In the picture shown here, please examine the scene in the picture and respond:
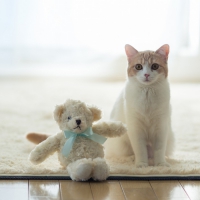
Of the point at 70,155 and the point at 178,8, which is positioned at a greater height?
the point at 178,8

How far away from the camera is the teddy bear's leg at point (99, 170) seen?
186 centimetres

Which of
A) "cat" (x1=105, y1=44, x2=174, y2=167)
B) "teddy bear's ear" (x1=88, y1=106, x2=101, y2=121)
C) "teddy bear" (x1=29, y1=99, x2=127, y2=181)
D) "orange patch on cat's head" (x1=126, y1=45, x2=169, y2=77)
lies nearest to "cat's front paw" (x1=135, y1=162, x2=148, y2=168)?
"cat" (x1=105, y1=44, x2=174, y2=167)

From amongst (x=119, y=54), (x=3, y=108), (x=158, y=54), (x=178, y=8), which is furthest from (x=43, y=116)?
(x=178, y=8)

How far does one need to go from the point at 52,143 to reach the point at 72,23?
7.13ft

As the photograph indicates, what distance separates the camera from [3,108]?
311 centimetres

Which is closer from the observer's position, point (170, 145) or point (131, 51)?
point (131, 51)

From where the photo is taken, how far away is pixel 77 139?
6.46ft

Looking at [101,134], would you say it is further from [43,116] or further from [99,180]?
[43,116]

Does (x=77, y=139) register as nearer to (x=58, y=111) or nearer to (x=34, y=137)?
(x=58, y=111)

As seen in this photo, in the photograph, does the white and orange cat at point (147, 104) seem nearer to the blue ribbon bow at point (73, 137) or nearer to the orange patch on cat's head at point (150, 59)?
the orange patch on cat's head at point (150, 59)

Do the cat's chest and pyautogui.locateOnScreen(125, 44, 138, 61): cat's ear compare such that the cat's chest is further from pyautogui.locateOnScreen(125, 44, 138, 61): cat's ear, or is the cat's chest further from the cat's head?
pyautogui.locateOnScreen(125, 44, 138, 61): cat's ear

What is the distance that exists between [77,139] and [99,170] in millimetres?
174

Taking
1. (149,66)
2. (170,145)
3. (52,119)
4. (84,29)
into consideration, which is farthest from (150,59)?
(84,29)

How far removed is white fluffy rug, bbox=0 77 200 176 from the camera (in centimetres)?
199
